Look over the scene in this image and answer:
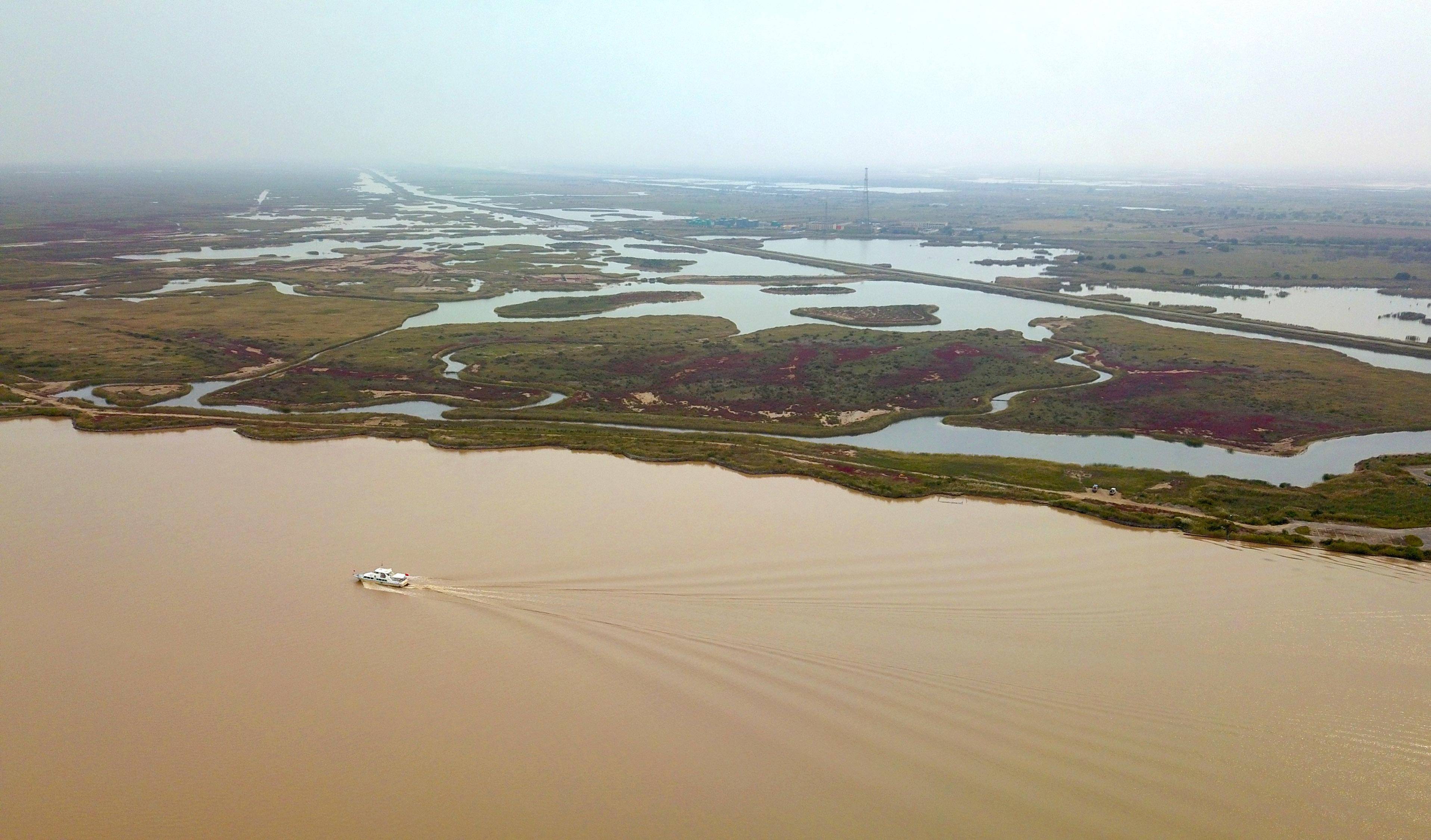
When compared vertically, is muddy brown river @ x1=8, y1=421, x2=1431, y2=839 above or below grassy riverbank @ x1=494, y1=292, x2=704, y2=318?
below

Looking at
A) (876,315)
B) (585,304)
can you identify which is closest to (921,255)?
(876,315)

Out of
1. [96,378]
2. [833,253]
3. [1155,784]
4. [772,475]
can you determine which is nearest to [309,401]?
[96,378]

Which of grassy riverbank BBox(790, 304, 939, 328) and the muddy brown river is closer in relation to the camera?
the muddy brown river

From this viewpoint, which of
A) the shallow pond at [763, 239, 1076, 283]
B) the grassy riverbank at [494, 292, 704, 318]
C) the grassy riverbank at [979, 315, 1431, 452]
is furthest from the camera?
the shallow pond at [763, 239, 1076, 283]

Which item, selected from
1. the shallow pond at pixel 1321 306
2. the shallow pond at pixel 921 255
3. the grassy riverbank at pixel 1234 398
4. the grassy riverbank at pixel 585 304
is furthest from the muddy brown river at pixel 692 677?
the shallow pond at pixel 921 255

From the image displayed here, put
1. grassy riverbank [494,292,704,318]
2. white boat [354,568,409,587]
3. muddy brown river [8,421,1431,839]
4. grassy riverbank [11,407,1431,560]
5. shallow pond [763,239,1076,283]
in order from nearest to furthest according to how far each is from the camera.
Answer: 1. muddy brown river [8,421,1431,839]
2. white boat [354,568,409,587]
3. grassy riverbank [11,407,1431,560]
4. grassy riverbank [494,292,704,318]
5. shallow pond [763,239,1076,283]

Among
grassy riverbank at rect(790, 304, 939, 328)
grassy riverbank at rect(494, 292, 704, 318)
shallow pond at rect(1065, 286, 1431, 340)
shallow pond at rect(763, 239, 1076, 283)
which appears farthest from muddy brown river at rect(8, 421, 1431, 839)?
shallow pond at rect(763, 239, 1076, 283)

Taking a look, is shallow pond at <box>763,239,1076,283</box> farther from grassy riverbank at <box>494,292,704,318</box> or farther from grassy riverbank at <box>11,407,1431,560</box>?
grassy riverbank at <box>11,407,1431,560</box>

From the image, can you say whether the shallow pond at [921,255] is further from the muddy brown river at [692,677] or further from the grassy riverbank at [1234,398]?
the muddy brown river at [692,677]
